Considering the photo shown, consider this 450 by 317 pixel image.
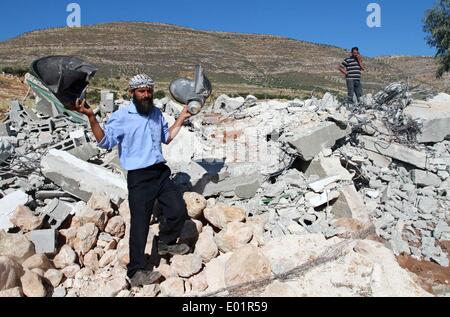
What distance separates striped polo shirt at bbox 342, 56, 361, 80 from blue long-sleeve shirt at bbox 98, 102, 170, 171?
692 centimetres

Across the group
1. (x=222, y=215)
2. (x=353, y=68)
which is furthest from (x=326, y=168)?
(x=353, y=68)

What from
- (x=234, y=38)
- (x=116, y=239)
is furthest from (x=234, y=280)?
(x=234, y=38)

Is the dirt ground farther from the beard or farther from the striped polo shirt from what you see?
the striped polo shirt

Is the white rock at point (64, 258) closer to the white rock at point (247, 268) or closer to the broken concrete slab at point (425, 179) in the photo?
the white rock at point (247, 268)

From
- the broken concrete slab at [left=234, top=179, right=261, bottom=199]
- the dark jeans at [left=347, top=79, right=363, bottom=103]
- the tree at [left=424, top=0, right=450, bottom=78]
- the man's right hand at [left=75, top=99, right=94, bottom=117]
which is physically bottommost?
the broken concrete slab at [left=234, top=179, right=261, bottom=199]

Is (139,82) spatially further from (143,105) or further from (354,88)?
(354,88)

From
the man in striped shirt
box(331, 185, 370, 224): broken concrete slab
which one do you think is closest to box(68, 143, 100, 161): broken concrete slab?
box(331, 185, 370, 224): broken concrete slab

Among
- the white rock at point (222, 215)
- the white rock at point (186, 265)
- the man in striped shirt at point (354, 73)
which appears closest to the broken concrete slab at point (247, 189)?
the white rock at point (222, 215)

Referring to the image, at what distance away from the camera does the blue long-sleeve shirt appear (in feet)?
11.4

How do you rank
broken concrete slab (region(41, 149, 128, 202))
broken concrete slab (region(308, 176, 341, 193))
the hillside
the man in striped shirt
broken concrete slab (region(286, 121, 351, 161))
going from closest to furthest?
broken concrete slab (region(41, 149, 128, 202)) → broken concrete slab (region(308, 176, 341, 193)) → broken concrete slab (region(286, 121, 351, 161)) → the man in striped shirt → the hillside

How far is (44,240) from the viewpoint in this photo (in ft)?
13.1

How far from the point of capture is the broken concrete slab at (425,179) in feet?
21.2

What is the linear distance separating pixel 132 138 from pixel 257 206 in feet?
6.73

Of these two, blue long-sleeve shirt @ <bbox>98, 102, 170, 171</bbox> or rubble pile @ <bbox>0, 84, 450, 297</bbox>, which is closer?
blue long-sleeve shirt @ <bbox>98, 102, 170, 171</bbox>
